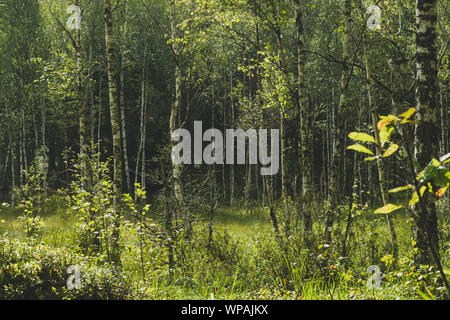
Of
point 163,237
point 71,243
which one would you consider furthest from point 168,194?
point 71,243

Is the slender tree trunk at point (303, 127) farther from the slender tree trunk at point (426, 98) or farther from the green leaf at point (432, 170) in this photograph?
the green leaf at point (432, 170)

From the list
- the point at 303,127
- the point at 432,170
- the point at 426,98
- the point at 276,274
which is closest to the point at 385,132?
the point at 432,170

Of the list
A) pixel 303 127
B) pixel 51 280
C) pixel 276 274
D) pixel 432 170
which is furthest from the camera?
pixel 303 127

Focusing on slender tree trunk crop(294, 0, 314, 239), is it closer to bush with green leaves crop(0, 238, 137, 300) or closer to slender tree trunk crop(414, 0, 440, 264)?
slender tree trunk crop(414, 0, 440, 264)

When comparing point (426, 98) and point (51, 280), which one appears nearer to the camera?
point (426, 98)

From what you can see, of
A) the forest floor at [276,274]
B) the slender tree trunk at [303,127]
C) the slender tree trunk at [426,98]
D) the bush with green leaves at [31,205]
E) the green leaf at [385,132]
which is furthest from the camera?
the bush with green leaves at [31,205]

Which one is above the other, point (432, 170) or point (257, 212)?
point (432, 170)

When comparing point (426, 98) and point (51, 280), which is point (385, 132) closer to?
point (426, 98)

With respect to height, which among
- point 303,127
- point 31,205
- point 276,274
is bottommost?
point 276,274

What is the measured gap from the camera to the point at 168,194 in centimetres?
587

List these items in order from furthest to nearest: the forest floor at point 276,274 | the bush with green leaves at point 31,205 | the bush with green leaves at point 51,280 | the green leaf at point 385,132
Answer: the bush with green leaves at point 31,205, the bush with green leaves at point 51,280, the forest floor at point 276,274, the green leaf at point 385,132

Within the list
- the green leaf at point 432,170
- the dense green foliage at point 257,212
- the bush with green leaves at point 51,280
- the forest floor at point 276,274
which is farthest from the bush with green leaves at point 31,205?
the green leaf at point 432,170
